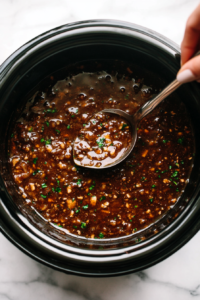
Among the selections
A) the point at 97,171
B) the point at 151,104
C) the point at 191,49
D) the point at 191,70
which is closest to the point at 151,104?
the point at 151,104

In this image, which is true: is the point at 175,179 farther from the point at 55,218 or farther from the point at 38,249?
the point at 38,249

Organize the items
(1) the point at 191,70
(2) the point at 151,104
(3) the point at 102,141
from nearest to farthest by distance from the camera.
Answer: (1) the point at 191,70
(2) the point at 151,104
(3) the point at 102,141

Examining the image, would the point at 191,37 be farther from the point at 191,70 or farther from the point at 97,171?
the point at 97,171

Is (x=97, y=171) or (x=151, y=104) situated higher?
(x=151, y=104)

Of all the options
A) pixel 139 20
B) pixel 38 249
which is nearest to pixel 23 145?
pixel 38 249

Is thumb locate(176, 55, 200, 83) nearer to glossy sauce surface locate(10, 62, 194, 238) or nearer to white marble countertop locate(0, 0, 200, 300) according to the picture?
glossy sauce surface locate(10, 62, 194, 238)

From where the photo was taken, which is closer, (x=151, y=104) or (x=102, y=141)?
(x=151, y=104)

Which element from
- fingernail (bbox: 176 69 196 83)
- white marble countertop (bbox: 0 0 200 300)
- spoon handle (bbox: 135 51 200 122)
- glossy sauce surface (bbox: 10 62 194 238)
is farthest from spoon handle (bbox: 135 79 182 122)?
white marble countertop (bbox: 0 0 200 300)

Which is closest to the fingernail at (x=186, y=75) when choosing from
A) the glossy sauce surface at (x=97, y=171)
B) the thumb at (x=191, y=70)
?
the thumb at (x=191, y=70)
